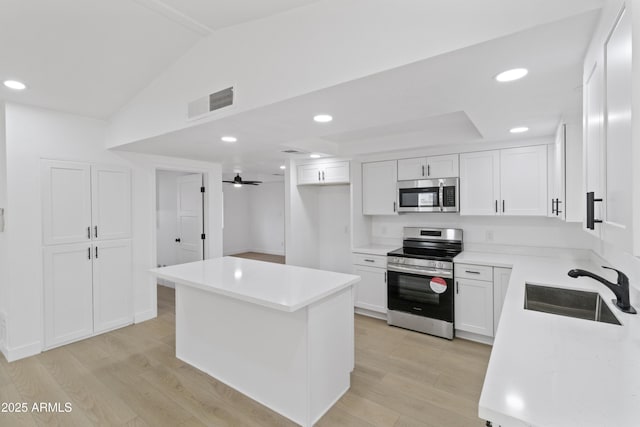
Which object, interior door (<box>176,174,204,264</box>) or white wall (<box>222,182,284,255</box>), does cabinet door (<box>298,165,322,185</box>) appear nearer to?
interior door (<box>176,174,204,264</box>)

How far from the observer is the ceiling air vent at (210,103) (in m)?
2.20

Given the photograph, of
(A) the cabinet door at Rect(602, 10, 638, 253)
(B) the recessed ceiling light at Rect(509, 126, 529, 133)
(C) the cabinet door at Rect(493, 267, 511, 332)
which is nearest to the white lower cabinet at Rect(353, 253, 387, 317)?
(C) the cabinet door at Rect(493, 267, 511, 332)

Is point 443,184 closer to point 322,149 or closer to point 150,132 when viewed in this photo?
point 322,149

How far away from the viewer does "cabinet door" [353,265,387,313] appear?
3.86 meters

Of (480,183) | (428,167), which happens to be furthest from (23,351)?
(480,183)

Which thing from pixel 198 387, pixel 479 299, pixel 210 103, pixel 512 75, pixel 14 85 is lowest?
pixel 198 387

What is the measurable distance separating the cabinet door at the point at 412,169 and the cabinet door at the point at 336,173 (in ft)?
2.47

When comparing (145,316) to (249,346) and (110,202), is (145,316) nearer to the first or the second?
(110,202)

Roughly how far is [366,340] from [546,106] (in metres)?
2.75

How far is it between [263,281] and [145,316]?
8.56 feet

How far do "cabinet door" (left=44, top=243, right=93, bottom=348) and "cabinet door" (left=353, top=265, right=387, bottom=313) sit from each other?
330 centimetres

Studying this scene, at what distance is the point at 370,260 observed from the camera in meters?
3.96

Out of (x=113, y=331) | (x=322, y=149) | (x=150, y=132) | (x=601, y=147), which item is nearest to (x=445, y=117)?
(x=322, y=149)

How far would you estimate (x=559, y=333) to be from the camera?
139cm
